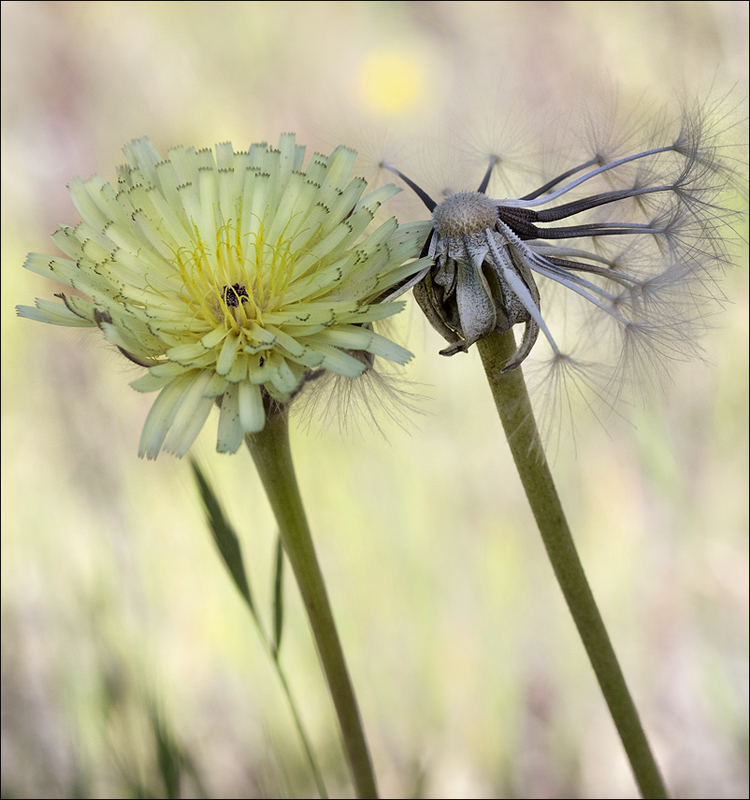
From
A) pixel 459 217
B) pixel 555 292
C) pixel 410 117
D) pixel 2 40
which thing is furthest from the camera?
pixel 2 40

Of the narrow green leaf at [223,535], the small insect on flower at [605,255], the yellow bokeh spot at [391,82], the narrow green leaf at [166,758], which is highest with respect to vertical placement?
the yellow bokeh spot at [391,82]

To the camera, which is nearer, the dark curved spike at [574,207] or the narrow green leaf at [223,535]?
Answer: the dark curved spike at [574,207]

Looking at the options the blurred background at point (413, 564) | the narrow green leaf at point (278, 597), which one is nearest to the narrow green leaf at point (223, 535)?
the narrow green leaf at point (278, 597)

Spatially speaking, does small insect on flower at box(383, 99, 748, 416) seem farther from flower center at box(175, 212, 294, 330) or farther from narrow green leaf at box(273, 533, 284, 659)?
narrow green leaf at box(273, 533, 284, 659)

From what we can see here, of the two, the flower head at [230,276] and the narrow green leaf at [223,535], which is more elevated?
the flower head at [230,276]

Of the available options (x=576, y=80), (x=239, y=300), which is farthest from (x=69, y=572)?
(x=576, y=80)

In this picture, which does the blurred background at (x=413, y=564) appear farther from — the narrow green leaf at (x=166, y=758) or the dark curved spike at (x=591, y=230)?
the dark curved spike at (x=591, y=230)

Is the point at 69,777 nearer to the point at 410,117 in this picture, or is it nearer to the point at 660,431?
the point at 660,431
